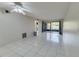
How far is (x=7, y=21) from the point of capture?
6.43 m

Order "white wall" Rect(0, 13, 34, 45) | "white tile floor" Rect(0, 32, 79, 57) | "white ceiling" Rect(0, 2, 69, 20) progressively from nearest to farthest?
"white tile floor" Rect(0, 32, 79, 57)
"white ceiling" Rect(0, 2, 69, 20)
"white wall" Rect(0, 13, 34, 45)

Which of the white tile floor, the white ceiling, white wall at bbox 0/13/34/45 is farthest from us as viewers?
white wall at bbox 0/13/34/45

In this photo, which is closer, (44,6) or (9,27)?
(44,6)

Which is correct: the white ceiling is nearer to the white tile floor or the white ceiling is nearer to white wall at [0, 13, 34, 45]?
white wall at [0, 13, 34, 45]

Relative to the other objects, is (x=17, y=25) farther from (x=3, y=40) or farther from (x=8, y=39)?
(x=3, y=40)

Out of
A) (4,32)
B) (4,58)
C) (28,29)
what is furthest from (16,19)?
(4,58)

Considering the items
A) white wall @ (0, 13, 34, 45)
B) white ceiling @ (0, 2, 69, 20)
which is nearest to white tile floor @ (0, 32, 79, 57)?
white wall @ (0, 13, 34, 45)

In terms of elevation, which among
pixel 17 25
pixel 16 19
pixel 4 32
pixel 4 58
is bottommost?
pixel 4 58

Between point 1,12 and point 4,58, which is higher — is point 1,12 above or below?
above

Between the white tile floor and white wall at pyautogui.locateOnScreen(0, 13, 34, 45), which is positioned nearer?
the white tile floor

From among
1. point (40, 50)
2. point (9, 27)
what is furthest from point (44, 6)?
point (9, 27)

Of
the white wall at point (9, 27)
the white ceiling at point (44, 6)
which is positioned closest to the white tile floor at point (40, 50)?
the white wall at point (9, 27)

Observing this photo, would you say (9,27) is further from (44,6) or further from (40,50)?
(44,6)

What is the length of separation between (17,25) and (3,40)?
2191 mm
